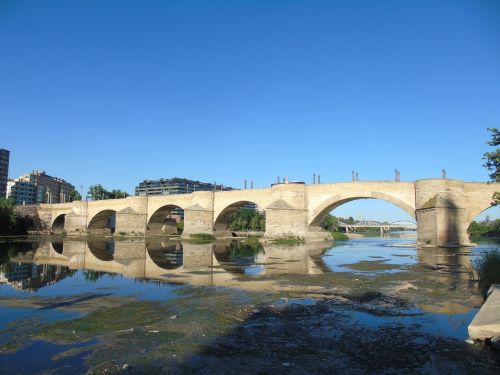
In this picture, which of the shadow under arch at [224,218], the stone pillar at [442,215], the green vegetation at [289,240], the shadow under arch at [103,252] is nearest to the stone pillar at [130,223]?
the shadow under arch at [224,218]

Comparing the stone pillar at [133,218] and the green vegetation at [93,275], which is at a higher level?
the stone pillar at [133,218]

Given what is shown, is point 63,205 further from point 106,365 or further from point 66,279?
point 106,365

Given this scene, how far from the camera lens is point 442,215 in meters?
28.5

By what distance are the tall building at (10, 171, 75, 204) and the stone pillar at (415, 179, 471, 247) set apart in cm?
9723

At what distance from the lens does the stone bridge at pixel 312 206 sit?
29219 millimetres

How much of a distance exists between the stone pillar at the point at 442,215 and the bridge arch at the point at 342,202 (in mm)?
1817

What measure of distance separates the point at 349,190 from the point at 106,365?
3294 centimetres

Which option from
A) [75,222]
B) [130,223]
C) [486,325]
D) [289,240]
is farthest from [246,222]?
[486,325]

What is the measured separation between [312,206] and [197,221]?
14211 millimetres

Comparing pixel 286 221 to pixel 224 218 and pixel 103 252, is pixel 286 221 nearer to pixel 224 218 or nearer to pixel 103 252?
pixel 224 218

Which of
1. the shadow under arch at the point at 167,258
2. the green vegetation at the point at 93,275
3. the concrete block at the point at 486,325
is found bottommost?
the shadow under arch at the point at 167,258

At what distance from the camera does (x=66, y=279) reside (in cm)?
1226

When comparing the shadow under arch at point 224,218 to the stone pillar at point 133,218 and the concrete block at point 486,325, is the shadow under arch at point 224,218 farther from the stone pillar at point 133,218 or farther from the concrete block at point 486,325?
the concrete block at point 486,325

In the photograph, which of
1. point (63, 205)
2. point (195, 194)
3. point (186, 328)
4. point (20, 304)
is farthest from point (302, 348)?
point (63, 205)
